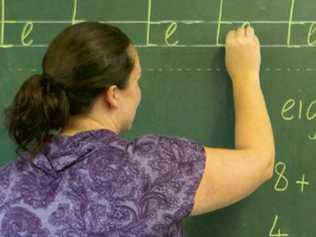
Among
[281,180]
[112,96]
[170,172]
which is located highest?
[112,96]

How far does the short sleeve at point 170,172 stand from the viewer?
917 millimetres

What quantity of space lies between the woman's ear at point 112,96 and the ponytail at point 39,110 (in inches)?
2.6

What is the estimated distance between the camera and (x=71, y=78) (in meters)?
0.90

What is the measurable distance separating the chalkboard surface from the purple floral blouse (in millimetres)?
282

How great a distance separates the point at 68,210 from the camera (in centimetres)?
89

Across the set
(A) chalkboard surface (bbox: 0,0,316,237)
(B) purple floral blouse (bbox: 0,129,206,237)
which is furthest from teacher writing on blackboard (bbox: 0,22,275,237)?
(A) chalkboard surface (bbox: 0,0,316,237)

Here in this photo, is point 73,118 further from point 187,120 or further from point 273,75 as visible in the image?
point 273,75

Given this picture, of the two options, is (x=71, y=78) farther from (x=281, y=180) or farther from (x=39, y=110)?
(x=281, y=180)

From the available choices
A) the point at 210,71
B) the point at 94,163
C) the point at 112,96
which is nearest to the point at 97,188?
the point at 94,163

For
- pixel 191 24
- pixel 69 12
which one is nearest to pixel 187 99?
pixel 191 24

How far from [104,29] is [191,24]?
1.00ft

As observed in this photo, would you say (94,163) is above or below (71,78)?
below

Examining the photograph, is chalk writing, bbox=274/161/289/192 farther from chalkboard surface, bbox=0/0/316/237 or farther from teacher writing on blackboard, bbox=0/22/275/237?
teacher writing on blackboard, bbox=0/22/275/237

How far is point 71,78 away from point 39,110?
0.08 metres
